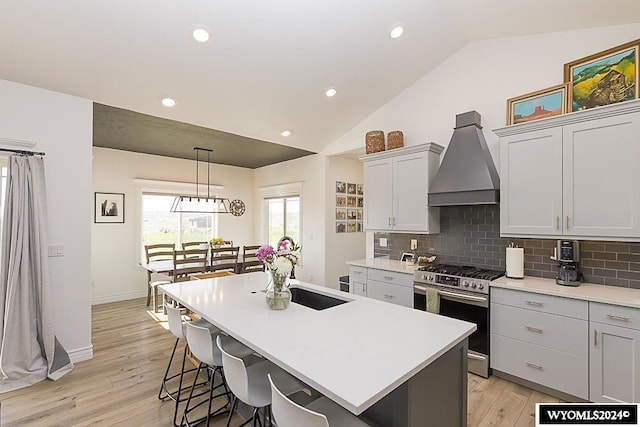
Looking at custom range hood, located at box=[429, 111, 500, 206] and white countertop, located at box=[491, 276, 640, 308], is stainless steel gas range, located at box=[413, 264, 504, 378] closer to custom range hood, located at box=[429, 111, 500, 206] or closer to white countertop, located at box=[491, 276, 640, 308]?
white countertop, located at box=[491, 276, 640, 308]

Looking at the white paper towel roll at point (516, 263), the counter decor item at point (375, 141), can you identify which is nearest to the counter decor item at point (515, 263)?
the white paper towel roll at point (516, 263)

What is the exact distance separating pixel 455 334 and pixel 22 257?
11.7 feet

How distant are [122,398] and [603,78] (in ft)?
15.7

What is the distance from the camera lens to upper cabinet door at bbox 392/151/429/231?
354 cm

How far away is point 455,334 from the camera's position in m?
1.62

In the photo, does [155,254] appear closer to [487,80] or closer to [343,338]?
[343,338]

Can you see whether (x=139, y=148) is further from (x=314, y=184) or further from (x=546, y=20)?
(x=546, y=20)

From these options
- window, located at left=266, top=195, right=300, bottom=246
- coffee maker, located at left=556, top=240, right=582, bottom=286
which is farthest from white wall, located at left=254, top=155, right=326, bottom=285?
coffee maker, located at left=556, top=240, right=582, bottom=286

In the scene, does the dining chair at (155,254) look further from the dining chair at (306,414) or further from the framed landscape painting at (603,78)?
the framed landscape painting at (603,78)

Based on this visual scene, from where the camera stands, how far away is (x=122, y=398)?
2475 millimetres

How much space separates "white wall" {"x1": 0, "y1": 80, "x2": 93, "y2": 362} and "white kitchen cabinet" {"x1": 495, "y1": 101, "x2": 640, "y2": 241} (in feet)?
13.7

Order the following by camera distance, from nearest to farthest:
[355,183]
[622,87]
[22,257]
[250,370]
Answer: [250,370] < [622,87] < [22,257] < [355,183]

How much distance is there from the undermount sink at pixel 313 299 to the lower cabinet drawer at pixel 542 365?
153 centimetres

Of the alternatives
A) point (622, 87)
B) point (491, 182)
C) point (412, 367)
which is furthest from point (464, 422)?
point (622, 87)
